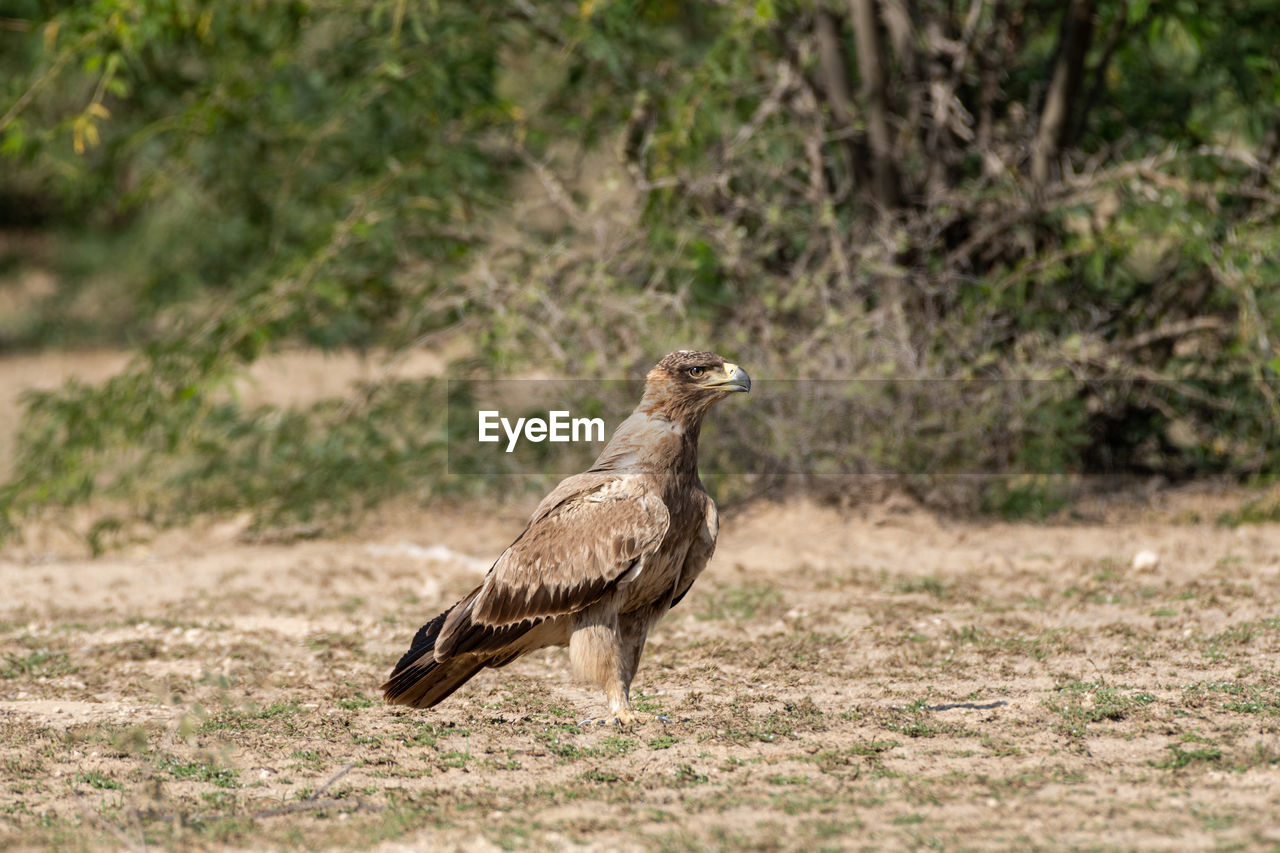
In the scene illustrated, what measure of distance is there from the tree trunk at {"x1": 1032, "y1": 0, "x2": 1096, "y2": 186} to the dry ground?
226cm

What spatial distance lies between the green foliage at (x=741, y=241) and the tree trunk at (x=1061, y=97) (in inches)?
2.5

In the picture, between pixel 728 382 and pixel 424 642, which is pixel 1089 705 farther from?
pixel 424 642

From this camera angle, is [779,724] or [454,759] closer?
[454,759]

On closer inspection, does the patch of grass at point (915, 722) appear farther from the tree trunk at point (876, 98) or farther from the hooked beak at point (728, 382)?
the tree trunk at point (876, 98)

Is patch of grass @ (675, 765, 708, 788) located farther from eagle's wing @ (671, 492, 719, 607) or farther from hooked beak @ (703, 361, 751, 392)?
hooked beak @ (703, 361, 751, 392)

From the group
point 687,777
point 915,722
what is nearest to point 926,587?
point 915,722

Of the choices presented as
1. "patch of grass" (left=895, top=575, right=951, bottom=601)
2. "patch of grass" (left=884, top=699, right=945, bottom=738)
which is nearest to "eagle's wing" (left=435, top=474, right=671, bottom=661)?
"patch of grass" (left=884, top=699, right=945, bottom=738)

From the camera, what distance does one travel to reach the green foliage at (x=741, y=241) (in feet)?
27.3

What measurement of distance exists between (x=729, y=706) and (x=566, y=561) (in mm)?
825

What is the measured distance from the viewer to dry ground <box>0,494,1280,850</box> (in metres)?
3.73

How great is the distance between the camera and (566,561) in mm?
4746

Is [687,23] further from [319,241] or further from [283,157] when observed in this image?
[319,241]

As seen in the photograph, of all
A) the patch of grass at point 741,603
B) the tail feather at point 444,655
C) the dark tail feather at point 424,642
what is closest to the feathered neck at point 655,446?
the tail feather at point 444,655

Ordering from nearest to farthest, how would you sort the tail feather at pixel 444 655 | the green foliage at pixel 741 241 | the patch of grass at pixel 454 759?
the patch of grass at pixel 454 759
the tail feather at pixel 444 655
the green foliage at pixel 741 241
